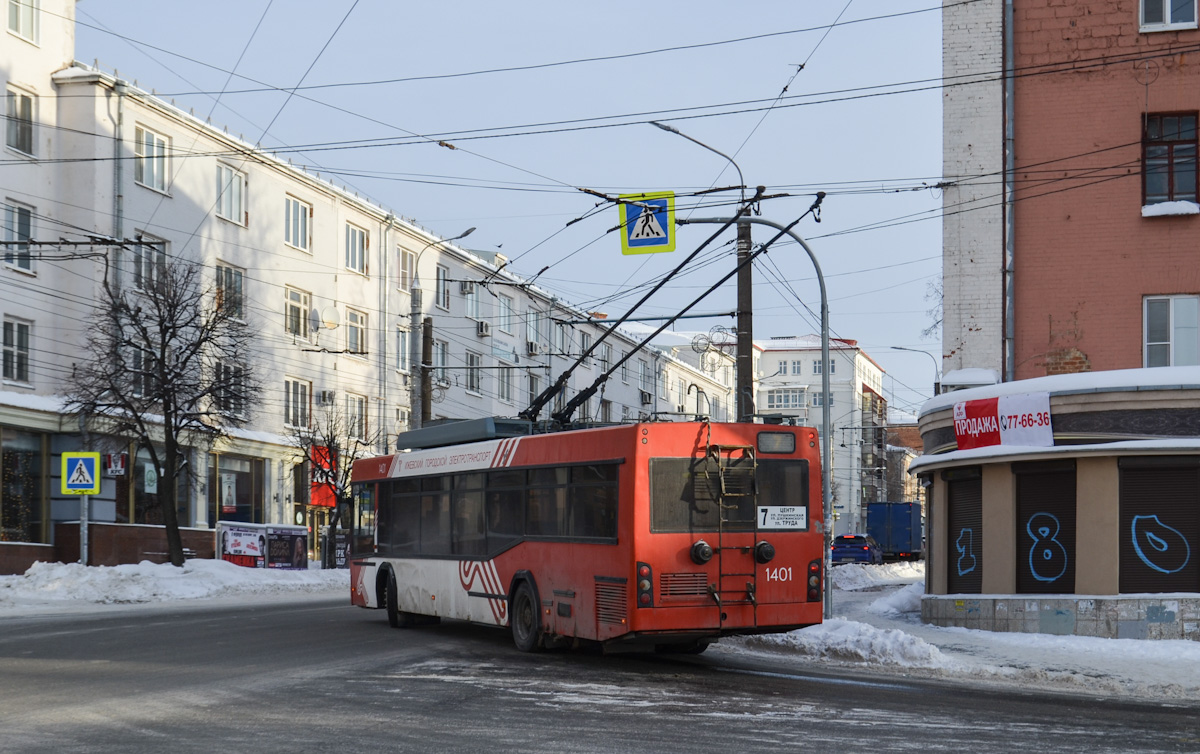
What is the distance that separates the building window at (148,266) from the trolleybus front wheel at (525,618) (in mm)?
21605

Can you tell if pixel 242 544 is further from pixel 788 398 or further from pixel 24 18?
pixel 788 398

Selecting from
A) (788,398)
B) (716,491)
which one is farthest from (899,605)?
(788,398)

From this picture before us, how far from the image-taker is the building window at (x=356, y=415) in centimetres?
5042

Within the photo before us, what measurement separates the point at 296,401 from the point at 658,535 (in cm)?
3602

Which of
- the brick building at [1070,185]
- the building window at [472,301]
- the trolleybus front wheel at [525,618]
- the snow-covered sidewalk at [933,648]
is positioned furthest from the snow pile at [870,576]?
the trolleybus front wheel at [525,618]

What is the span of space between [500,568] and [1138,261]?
1210cm

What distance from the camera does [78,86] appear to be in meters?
38.4

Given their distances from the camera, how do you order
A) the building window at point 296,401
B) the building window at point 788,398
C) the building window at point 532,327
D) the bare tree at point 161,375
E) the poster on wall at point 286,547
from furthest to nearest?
the building window at point 788,398 → the building window at point 532,327 → the building window at point 296,401 → the poster on wall at point 286,547 → the bare tree at point 161,375

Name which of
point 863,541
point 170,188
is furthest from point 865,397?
point 170,188

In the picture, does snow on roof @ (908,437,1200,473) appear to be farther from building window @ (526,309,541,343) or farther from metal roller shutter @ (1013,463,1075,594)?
building window @ (526,309,541,343)

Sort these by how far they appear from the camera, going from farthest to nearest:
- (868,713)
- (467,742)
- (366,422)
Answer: (366,422) → (868,713) → (467,742)

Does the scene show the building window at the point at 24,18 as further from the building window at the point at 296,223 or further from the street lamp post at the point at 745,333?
the street lamp post at the point at 745,333

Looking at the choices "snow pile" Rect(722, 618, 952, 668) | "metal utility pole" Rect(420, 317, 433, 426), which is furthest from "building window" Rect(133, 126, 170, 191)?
"snow pile" Rect(722, 618, 952, 668)

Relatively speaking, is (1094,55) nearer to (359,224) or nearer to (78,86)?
(78,86)
